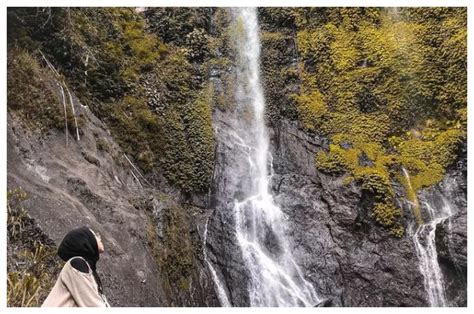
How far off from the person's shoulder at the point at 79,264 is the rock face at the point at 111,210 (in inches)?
96.5

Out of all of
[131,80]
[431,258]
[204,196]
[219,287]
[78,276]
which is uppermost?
[131,80]

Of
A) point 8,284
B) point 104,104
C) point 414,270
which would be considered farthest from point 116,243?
point 414,270

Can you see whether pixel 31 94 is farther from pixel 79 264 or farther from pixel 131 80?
pixel 79 264

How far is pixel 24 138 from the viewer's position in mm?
6629

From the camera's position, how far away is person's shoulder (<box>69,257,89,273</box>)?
328 centimetres

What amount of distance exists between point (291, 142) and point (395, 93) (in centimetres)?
291

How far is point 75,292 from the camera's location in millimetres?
3236

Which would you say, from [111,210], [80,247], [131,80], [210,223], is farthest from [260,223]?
[80,247]

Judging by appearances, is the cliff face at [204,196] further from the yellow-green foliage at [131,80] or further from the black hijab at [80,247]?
the black hijab at [80,247]

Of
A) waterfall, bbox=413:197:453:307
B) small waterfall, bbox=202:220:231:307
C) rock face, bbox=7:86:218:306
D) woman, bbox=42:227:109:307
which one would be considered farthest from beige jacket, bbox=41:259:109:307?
waterfall, bbox=413:197:453:307

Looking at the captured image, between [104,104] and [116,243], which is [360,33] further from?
[116,243]

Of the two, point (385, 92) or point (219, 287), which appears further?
point (385, 92)

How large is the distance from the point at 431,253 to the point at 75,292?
744 centimetres

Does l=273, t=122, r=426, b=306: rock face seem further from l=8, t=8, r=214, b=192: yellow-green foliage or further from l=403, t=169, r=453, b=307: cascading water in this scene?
l=8, t=8, r=214, b=192: yellow-green foliage
